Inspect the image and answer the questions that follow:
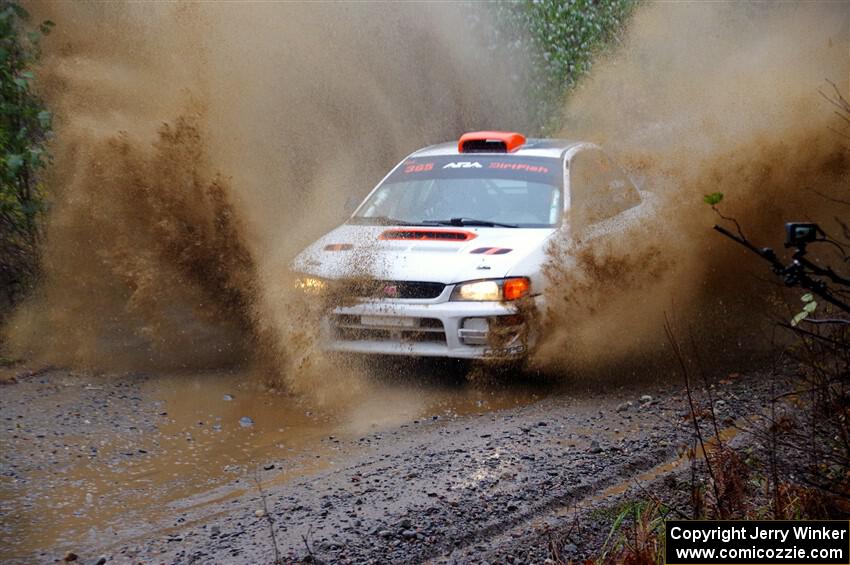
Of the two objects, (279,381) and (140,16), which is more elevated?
(140,16)

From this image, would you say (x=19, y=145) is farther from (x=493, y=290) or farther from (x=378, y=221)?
(x=493, y=290)

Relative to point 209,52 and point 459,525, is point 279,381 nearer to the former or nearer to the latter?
point 459,525

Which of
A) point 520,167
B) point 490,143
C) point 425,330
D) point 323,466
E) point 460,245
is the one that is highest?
point 490,143

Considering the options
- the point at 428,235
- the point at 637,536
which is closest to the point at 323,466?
the point at 637,536

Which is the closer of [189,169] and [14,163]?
[14,163]

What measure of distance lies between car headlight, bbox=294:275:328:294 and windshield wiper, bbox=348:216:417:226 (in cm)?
105

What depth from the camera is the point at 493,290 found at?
6.83 m

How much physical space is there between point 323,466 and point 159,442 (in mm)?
1150

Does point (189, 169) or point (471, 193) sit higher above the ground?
point (189, 169)

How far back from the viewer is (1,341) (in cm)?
800

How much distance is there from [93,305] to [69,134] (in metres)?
1.53

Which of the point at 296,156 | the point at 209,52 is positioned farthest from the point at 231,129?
the point at 296,156

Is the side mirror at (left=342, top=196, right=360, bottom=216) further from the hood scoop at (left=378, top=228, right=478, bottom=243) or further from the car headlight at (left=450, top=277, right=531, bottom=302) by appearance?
the car headlight at (left=450, top=277, right=531, bottom=302)

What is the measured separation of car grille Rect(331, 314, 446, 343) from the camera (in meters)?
6.89
